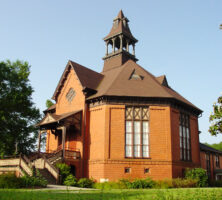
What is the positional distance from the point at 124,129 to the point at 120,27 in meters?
17.9

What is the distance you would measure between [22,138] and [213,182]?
25.3 metres

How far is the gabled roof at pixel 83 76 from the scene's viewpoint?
2909 centimetres

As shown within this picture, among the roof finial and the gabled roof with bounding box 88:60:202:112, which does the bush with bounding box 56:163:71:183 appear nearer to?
the gabled roof with bounding box 88:60:202:112

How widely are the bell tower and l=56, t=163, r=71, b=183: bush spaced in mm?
16007

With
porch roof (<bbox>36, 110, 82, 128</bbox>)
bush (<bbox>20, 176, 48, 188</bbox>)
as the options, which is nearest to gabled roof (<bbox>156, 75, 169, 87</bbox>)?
porch roof (<bbox>36, 110, 82, 128</bbox>)

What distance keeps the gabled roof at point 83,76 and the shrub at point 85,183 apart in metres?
9.42

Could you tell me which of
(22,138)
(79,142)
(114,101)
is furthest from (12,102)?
(114,101)

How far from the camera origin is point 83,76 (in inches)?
1176

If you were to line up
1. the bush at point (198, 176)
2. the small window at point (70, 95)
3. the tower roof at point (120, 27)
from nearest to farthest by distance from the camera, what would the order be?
1. the bush at point (198, 176)
2. the small window at point (70, 95)
3. the tower roof at point (120, 27)

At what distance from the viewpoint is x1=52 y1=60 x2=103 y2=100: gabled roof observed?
95.5 feet

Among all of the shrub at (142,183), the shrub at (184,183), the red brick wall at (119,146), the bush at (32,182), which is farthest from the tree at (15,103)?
the shrub at (184,183)

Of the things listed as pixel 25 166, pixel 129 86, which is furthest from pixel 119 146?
pixel 25 166

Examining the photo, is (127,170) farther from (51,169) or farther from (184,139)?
(184,139)

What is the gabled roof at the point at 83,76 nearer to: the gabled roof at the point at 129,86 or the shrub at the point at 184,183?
the gabled roof at the point at 129,86
